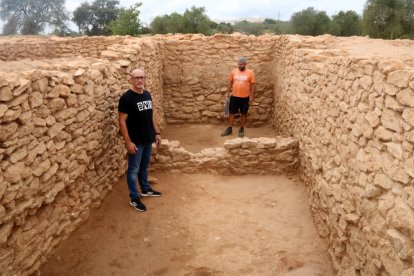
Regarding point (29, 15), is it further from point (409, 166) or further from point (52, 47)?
point (409, 166)

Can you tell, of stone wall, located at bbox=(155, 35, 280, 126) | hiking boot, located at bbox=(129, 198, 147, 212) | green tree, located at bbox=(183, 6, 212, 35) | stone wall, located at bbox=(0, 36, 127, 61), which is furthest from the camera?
green tree, located at bbox=(183, 6, 212, 35)

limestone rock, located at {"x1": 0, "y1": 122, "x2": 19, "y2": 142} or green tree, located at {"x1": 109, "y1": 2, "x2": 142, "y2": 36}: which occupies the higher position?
green tree, located at {"x1": 109, "y1": 2, "x2": 142, "y2": 36}

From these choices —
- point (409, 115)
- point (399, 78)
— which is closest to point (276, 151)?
point (399, 78)

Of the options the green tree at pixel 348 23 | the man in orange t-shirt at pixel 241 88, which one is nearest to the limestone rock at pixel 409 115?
the man in orange t-shirt at pixel 241 88

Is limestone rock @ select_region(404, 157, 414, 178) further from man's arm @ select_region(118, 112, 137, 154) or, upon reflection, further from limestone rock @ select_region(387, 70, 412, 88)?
man's arm @ select_region(118, 112, 137, 154)

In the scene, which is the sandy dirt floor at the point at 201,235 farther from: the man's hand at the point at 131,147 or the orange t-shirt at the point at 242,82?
the orange t-shirt at the point at 242,82

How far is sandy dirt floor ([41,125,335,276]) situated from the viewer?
4211 millimetres

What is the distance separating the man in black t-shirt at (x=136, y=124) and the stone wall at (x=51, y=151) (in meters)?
0.45

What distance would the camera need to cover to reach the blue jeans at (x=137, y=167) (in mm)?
5090

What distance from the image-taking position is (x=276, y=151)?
6668 millimetres

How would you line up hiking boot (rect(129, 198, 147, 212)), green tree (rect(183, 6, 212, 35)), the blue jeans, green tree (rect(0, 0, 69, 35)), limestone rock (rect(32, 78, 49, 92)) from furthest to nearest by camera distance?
1. green tree (rect(0, 0, 69, 35))
2. green tree (rect(183, 6, 212, 35))
3. hiking boot (rect(129, 198, 147, 212))
4. the blue jeans
5. limestone rock (rect(32, 78, 49, 92))

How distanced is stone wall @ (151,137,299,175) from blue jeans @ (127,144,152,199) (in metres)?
1.09

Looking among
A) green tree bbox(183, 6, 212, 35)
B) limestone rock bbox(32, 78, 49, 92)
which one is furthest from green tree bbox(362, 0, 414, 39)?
limestone rock bbox(32, 78, 49, 92)

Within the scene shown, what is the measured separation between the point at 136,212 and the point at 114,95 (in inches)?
70.7
